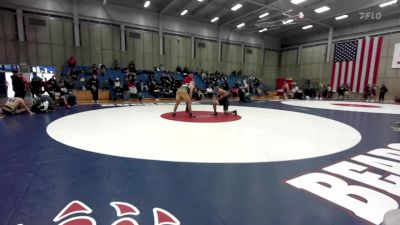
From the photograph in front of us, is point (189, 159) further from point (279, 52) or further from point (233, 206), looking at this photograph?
point (279, 52)

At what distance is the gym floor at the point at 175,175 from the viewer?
1.71 meters

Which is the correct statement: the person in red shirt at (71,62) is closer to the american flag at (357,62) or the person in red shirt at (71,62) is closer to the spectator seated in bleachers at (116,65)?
the spectator seated in bleachers at (116,65)

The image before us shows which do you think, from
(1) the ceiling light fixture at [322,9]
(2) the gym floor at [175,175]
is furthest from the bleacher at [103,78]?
(1) the ceiling light fixture at [322,9]

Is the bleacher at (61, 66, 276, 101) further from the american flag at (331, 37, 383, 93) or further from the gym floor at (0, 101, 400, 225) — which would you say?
the american flag at (331, 37, 383, 93)

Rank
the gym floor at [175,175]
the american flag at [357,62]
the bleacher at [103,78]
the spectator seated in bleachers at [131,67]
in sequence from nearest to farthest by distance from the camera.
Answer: the gym floor at [175,175] < the bleacher at [103,78] < the spectator seated in bleachers at [131,67] < the american flag at [357,62]

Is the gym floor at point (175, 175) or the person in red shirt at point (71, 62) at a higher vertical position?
the person in red shirt at point (71, 62)

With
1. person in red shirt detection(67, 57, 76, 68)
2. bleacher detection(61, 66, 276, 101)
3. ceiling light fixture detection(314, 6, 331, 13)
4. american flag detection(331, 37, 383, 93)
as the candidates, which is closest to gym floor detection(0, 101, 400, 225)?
bleacher detection(61, 66, 276, 101)

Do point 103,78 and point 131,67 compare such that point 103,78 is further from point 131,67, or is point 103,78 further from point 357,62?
point 357,62

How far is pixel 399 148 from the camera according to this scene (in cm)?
367

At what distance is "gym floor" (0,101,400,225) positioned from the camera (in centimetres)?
171

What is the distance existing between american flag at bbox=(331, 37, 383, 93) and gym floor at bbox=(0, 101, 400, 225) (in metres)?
17.5

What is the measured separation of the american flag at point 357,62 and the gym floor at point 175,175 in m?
17.5

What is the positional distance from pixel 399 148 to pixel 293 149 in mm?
1881

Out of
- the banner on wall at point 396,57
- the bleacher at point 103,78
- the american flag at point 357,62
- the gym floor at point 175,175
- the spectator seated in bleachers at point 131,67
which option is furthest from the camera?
the american flag at point 357,62
